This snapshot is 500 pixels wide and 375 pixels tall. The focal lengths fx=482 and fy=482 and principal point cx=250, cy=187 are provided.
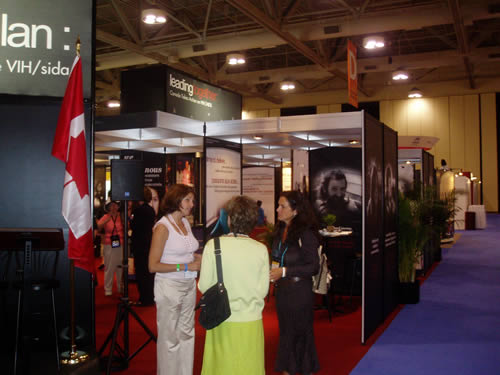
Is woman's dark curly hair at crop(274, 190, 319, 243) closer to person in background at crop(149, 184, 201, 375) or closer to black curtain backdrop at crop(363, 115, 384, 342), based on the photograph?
person in background at crop(149, 184, 201, 375)

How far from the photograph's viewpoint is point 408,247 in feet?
21.5

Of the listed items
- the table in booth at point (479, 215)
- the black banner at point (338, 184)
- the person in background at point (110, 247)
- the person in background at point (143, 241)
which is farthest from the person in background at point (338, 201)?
the table in booth at point (479, 215)

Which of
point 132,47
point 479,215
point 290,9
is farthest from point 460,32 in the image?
point 132,47

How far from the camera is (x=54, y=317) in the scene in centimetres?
334

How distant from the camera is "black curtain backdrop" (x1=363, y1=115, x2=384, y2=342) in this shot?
4835mm

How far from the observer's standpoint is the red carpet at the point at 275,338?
4121mm

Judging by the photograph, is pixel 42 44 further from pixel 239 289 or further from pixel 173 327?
pixel 239 289

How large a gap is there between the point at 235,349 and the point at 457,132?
71.8ft

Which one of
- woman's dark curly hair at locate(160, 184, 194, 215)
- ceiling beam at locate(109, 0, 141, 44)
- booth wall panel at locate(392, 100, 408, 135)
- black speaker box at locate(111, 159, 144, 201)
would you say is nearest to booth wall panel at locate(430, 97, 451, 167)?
booth wall panel at locate(392, 100, 408, 135)

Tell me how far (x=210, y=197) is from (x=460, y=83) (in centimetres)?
1858

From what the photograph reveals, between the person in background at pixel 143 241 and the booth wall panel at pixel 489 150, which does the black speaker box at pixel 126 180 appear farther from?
the booth wall panel at pixel 489 150

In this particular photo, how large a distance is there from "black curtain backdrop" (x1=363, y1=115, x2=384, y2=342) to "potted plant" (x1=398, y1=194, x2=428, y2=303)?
3.74 ft

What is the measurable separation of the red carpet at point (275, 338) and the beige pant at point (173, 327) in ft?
2.34

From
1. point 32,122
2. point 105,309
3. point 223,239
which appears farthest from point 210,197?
point 223,239
